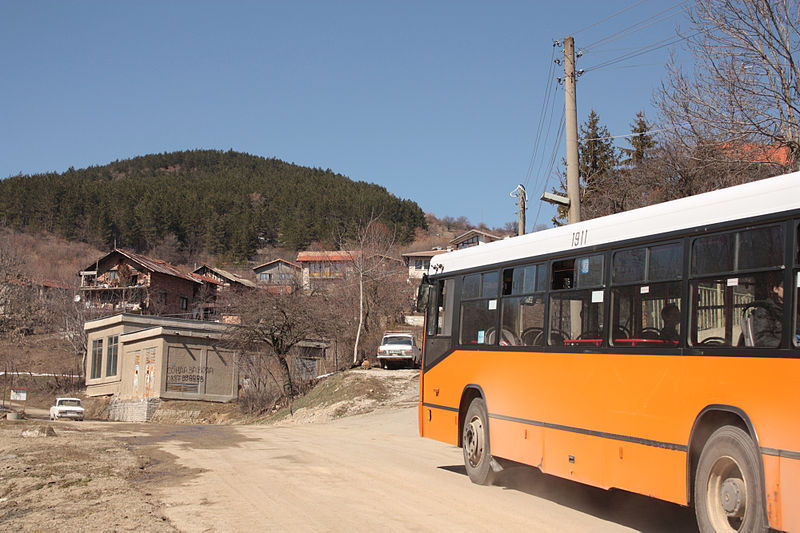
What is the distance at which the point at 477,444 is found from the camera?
452 inches

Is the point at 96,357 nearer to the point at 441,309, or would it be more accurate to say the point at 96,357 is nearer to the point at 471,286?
the point at 441,309

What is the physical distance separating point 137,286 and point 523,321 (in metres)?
74.7

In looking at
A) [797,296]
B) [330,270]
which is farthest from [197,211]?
[797,296]

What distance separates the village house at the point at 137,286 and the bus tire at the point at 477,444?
69159 mm

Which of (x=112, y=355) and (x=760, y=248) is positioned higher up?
(x=760, y=248)

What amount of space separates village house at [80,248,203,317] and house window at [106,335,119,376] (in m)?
22.7

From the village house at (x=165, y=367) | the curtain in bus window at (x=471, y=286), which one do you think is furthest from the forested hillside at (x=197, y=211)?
the curtain in bus window at (x=471, y=286)

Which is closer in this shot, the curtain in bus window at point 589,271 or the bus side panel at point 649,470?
the bus side panel at point 649,470

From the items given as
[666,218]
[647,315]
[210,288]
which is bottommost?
[647,315]

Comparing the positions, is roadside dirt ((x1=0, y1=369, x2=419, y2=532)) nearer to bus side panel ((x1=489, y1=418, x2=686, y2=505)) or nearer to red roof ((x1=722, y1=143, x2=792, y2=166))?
bus side panel ((x1=489, y1=418, x2=686, y2=505))

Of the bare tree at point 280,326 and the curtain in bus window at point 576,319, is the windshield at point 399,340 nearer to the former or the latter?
the bare tree at point 280,326

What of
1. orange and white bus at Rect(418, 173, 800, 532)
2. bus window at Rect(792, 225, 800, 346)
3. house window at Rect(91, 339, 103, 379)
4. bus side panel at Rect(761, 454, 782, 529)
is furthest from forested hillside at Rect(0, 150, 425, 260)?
bus side panel at Rect(761, 454, 782, 529)

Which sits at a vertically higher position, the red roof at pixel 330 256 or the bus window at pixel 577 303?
the red roof at pixel 330 256

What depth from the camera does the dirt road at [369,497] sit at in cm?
794
